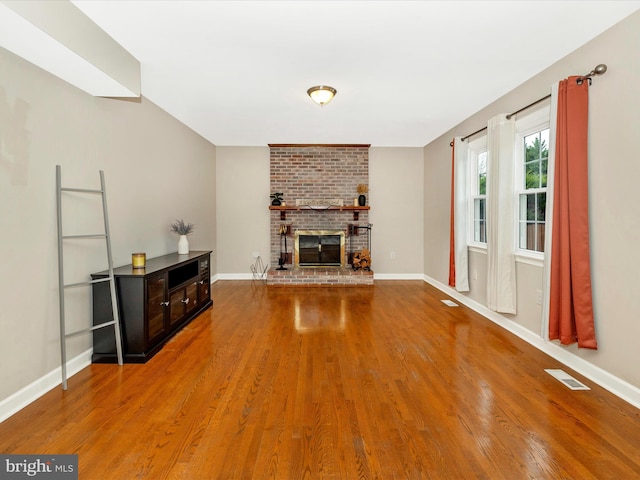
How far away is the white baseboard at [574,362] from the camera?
91.4 inches

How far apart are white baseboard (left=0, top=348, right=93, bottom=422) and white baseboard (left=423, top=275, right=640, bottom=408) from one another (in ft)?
12.6

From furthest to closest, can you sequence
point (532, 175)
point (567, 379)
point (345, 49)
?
point (532, 175) → point (345, 49) → point (567, 379)

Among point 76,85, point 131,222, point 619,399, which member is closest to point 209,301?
point 131,222

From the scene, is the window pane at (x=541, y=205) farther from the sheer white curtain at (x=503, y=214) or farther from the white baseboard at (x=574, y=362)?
the white baseboard at (x=574, y=362)

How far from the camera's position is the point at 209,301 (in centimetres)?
471

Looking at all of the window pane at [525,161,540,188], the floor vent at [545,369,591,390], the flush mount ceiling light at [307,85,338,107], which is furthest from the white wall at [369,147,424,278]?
the floor vent at [545,369,591,390]

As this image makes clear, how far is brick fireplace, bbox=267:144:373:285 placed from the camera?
6570 mm

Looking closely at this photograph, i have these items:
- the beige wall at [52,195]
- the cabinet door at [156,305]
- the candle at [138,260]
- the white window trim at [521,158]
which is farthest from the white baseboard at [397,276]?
the candle at [138,260]

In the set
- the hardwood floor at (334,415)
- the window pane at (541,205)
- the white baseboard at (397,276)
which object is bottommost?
the hardwood floor at (334,415)

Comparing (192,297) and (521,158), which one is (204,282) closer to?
(192,297)

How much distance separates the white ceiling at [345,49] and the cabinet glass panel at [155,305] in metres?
1.92

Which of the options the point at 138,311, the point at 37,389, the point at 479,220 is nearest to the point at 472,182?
the point at 479,220

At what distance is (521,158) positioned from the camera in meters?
3.65

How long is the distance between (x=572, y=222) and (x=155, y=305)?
3.51 m
